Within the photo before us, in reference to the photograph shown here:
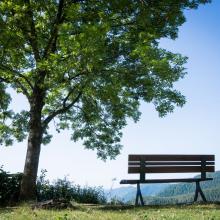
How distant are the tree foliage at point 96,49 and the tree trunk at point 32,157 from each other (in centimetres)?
43

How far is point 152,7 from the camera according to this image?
21.1 metres

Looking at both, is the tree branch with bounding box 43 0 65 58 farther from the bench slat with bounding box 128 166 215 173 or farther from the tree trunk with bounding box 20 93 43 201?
the bench slat with bounding box 128 166 215 173

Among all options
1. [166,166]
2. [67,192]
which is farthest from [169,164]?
[67,192]

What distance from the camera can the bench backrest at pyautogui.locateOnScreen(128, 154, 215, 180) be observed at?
19688mm

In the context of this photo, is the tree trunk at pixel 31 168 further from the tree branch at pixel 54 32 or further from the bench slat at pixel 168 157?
the bench slat at pixel 168 157

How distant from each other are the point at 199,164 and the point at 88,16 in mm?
7927

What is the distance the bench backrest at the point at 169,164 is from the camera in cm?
1969

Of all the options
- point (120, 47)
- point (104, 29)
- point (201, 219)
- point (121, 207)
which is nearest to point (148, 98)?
point (120, 47)

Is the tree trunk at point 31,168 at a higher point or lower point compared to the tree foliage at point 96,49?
lower

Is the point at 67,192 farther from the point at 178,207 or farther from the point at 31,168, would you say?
the point at 178,207

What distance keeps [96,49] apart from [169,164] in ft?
Result: 19.0

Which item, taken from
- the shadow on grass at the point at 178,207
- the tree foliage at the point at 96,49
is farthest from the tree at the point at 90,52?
the shadow on grass at the point at 178,207

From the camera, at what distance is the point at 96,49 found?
59.8 ft

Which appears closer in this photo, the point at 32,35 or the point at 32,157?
the point at 32,157
